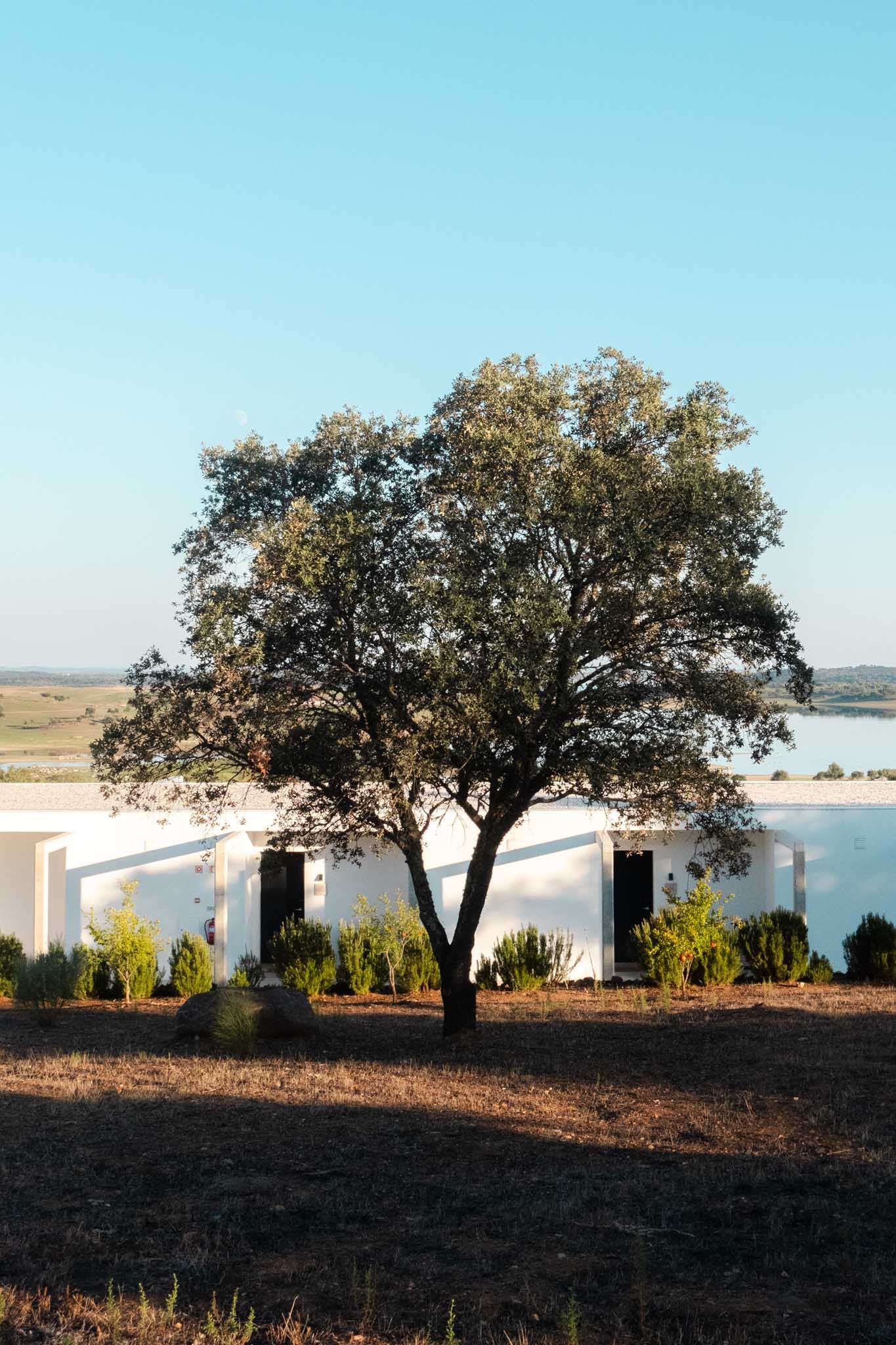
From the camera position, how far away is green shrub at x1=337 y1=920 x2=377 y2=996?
20.0 meters

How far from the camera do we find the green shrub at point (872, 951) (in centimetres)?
2042

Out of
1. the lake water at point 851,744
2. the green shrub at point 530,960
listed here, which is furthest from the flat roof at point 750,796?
the lake water at point 851,744

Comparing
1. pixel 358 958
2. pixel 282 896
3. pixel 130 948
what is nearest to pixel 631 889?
pixel 282 896

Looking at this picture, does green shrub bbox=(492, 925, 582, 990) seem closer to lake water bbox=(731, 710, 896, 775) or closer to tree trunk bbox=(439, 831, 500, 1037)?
tree trunk bbox=(439, 831, 500, 1037)

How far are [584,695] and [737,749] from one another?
1774 mm

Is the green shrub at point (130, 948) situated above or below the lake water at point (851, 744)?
below

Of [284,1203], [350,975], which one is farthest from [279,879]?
[284,1203]

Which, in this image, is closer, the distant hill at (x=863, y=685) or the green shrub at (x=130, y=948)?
the green shrub at (x=130, y=948)

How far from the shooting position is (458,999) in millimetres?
14070

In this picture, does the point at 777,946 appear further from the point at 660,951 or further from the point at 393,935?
the point at 393,935

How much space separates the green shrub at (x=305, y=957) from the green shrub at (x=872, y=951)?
8.50 metres

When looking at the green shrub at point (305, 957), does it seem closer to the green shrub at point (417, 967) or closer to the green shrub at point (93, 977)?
the green shrub at point (417, 967)

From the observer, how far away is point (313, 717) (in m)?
12.4

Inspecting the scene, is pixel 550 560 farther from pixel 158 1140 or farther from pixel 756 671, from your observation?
pixel 158 1140
